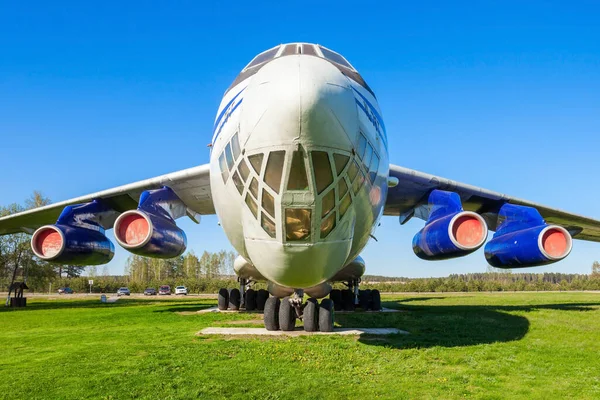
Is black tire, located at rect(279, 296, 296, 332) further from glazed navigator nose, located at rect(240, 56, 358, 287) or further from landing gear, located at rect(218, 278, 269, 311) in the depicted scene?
landing gear, located at rect(218, 278, 269, 311)

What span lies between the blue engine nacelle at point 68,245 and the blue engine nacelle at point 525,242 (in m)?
9.63

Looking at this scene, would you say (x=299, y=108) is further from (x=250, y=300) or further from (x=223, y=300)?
(x=223, y=300)

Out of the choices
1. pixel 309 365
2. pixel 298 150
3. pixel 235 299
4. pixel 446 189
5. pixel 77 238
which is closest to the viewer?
pixel 298 150

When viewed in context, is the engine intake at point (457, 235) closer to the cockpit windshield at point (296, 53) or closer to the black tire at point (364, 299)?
the cockpit windshield at point (296, 53)

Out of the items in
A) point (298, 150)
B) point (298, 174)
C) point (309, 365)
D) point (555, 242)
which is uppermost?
point (298, 150)

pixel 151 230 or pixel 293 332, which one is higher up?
pixel 151 230

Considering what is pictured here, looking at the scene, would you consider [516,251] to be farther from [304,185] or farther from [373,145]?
[304,185]

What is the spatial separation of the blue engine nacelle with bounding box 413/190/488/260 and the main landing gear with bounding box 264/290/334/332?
2395 mm

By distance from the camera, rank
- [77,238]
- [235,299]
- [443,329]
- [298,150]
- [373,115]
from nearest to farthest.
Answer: [298,150]
[373,115]
[443,329]
[77,238]
[235,299]

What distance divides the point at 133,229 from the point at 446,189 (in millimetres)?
7409

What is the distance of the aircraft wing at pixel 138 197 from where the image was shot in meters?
10.5

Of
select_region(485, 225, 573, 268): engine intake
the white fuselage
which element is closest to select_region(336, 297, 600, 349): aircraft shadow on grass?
select_region(485, 225, 573, 268): engine intake

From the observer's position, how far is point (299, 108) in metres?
4.39

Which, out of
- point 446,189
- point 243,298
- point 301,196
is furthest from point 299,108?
point 243,298
